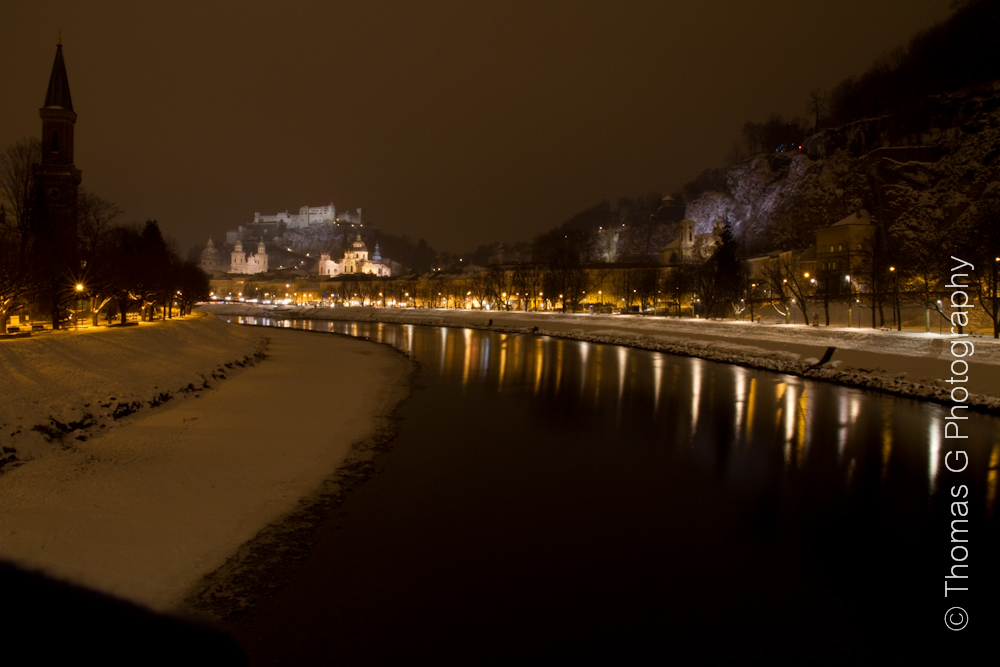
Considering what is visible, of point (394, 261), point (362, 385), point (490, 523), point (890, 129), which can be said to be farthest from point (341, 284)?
point (490, 523)

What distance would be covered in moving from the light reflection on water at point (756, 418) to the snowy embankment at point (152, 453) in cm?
572

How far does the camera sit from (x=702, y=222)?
103 meters

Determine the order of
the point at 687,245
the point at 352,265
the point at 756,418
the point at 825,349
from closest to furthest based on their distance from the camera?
the point at 756,418 → the point at 825,349 → the point at 687,245 → the point at 352,265

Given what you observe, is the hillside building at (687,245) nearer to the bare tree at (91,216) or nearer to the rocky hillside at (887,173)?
the rocky hillside at (887,173)

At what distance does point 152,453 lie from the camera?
34.9ft

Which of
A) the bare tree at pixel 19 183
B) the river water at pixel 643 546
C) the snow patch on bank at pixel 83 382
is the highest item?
the bare tree at pixel 19 183

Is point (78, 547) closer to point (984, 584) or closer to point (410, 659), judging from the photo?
point (410, 659)

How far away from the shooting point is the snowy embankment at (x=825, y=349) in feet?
65.0

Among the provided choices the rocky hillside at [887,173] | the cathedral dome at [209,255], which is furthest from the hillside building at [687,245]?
the cathedral dome at [209,255]

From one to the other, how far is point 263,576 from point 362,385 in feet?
45.1

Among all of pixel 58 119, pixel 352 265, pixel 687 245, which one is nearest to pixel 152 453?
pixel 58 119

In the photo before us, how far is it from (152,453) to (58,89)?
45.1 m

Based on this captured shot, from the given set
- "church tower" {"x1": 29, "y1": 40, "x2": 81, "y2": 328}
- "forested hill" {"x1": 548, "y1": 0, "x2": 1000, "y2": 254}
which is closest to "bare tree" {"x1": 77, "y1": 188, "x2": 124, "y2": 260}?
"church tower" {"x1": 29, "y1": 40, "x2": 81, "y2": 328}

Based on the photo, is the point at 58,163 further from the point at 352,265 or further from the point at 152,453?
the point at 352,265
